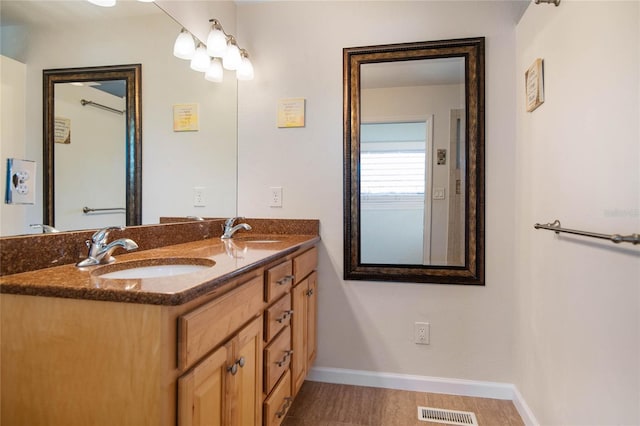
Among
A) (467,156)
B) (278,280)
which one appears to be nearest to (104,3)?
(278,280)

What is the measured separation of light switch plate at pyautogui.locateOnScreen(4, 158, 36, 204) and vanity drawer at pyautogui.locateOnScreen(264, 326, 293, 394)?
889 millimetres

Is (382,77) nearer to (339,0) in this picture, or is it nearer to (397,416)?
(339,0)

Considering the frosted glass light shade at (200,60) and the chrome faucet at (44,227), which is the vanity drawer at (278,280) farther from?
the frosted glass light shade at (200,60)

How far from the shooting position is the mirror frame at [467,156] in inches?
72.6

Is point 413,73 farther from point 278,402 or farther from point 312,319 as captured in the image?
point 278,402

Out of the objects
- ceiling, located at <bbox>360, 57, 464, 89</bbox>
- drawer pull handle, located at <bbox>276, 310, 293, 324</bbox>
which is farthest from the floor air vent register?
ceiling, located at <bbox>360, 57, 464, 89</bbox>

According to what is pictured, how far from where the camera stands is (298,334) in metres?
1.64

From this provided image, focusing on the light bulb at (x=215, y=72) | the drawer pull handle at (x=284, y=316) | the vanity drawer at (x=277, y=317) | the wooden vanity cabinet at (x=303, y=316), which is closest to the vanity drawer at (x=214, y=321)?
the vanity drawer at (x=277, y=317)

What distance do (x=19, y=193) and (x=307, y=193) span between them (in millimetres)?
1332

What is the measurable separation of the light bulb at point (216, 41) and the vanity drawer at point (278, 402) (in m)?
1.67

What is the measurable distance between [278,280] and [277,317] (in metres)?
0.15

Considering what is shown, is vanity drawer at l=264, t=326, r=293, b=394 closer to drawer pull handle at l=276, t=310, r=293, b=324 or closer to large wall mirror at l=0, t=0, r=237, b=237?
drawer pull handle at l=276, t=310, r=293, b=324

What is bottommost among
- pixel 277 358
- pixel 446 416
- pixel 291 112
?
pixel 446 416

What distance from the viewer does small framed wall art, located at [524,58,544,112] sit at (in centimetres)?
148
